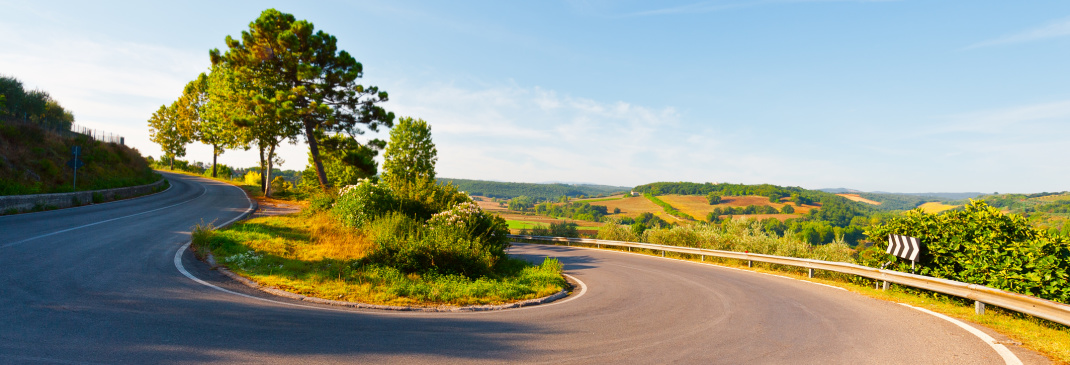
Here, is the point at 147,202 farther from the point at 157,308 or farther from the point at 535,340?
the point at 535,340

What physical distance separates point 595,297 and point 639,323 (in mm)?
2588

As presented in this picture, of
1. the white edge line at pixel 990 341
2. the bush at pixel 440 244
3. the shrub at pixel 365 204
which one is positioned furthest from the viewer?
the shrub at pixel 365 204

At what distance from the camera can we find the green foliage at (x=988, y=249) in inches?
316

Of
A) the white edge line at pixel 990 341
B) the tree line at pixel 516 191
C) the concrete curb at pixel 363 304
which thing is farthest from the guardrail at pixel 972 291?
the tree line at pixel 516 191

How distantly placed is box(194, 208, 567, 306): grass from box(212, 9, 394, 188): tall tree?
1481cm

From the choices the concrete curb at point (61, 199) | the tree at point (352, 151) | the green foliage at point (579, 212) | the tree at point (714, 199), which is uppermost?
the tree at point (352, 151)

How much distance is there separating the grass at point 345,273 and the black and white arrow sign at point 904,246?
27.8 feet

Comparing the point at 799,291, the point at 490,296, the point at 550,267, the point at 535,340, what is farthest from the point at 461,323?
the point at 799,291

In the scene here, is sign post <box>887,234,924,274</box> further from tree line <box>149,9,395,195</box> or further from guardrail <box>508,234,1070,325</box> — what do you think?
tree line <box>149,9,395,195</box>

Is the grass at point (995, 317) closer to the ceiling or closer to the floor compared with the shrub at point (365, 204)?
closer to the floor

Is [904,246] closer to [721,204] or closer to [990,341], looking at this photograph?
[990,341]

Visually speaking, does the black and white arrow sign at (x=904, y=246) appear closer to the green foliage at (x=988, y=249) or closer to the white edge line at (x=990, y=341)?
the green foliage at (x=988, y=249)

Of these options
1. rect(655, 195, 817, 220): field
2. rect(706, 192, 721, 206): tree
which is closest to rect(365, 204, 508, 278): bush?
rect(655, 195, 817, 220): field

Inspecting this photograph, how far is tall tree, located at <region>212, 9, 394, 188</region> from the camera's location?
85.6 feet
